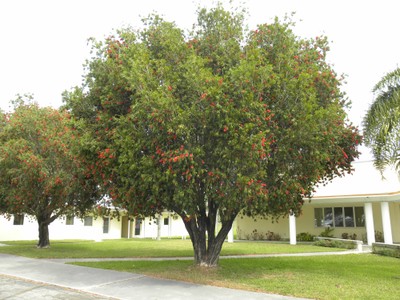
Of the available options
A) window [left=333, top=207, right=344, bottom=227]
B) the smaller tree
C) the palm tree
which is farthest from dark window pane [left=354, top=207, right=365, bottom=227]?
the smaller tree

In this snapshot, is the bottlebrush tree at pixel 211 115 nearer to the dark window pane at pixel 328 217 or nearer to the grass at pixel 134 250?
the grass at pixel 134 250

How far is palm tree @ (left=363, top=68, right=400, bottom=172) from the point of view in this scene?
10.8 m

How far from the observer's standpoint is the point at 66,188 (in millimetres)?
16203

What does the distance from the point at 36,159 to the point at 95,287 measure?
335 inches

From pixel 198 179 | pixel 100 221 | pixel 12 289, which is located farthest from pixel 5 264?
pixel 100 221

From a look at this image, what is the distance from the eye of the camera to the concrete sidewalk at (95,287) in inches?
318

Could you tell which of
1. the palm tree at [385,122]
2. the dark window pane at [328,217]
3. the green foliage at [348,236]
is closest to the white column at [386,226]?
the green foliage at [348,236]

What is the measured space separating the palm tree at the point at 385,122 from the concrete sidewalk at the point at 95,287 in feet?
19.3

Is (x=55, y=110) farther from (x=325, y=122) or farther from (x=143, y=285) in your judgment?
(x=325, y=122)

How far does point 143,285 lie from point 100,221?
90.7ft

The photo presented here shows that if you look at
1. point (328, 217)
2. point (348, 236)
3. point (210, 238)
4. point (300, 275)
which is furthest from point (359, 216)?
point (210, 238)

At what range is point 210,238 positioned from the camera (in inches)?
473

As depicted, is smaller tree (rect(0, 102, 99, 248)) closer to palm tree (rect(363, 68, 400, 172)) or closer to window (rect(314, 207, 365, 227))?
palm tree (rect(363, 68, 400, 172))

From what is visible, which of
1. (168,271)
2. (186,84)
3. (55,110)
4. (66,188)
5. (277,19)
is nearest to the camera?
(186,84)
